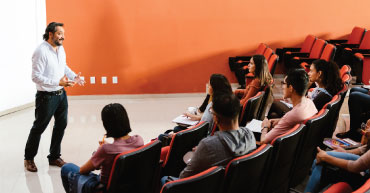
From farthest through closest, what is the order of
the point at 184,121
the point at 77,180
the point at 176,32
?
the point at 176,32 < the point at 184,121 < the point at 77,180

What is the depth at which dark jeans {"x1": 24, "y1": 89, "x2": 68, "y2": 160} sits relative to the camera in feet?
12.7

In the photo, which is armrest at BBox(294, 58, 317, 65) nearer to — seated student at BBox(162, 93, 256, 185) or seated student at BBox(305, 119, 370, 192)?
seated student at BBox(305, 119, 370, 192)

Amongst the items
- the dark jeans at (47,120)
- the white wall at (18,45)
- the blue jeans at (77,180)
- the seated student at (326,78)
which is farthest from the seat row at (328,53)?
the blue jeans at (77,180)

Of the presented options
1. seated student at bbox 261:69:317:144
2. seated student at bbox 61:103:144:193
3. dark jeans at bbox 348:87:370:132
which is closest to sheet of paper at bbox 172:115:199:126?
seated student at bbox 261:69:317:144

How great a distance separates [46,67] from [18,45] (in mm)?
2787

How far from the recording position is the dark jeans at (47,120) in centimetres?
388

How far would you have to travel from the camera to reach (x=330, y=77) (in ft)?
12.8

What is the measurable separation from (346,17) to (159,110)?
372 centimetres

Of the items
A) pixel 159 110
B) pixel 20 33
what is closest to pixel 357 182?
pixel 159 110

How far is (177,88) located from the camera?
7.32m

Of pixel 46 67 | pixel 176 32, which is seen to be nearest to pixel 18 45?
pixel 176 32

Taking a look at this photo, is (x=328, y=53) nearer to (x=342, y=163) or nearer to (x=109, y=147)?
(x=342, y=163)

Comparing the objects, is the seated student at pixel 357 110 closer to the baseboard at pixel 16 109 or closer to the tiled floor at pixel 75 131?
the tiled floor at pixel 75 131

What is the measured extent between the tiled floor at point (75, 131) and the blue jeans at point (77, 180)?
0.95 meters
